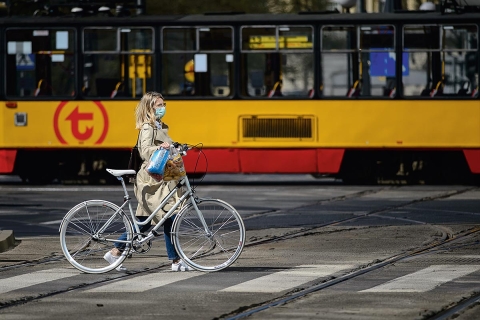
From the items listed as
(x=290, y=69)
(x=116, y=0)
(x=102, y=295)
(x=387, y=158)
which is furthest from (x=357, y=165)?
(x=102, y=295)

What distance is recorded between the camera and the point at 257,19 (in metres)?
24.5

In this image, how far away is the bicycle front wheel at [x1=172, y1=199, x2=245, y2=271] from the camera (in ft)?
36.7

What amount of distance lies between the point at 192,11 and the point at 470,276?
28.6 meters

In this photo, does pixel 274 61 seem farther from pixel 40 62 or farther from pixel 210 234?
pixel 210 234

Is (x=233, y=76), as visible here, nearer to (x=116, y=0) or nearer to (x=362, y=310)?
(x=116, y=0)

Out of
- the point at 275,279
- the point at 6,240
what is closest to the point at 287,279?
the point at 275,279

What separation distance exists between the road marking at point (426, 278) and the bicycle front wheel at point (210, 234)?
57.2 inches

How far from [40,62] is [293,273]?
14627mm

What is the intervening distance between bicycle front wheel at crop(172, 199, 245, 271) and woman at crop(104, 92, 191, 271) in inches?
6.0

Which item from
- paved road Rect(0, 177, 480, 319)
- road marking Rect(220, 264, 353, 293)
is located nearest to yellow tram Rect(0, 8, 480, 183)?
paved road Rect(0, 177, 480, 319)

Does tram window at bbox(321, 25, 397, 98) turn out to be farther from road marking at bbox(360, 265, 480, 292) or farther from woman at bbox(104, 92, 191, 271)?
woman at bbox(104, 92, 191, 271)

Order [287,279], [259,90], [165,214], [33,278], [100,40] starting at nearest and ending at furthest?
[287,279]
[33,278]
[165,214]
[259,90]
[100,40]

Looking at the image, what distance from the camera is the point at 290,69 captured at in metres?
24.5

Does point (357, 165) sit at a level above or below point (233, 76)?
below
